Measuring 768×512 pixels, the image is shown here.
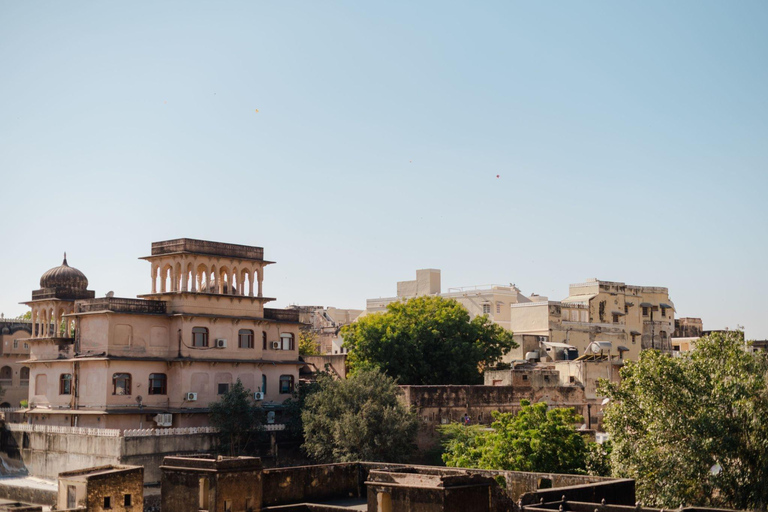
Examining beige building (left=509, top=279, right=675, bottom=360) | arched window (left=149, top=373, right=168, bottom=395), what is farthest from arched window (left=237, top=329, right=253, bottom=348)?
beige building (left=509, top=279, right=675, bottom=360)

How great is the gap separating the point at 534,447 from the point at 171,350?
2013cm

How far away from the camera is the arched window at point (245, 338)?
4706 centimetres

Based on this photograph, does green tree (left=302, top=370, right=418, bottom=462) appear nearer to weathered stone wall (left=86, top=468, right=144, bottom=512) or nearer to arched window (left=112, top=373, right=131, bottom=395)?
arched window (left=112, top=373, right=131, bottom=395)

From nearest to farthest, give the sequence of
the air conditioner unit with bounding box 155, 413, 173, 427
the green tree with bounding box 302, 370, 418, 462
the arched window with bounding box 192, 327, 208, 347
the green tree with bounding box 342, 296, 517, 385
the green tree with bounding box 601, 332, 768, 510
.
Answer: the green tree with bounding box 601, 332, 768, 510, the green tree with bounding box 302, 370, 418, 462, the air conditioner unit with bounding box 155, 413, 173, 427, the arched window with bounding box 192, 327, 208, 347, the green tree with bounding box 342, 296, 517, 385

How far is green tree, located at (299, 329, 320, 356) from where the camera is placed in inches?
2611

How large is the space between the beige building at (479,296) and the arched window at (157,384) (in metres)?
29.3

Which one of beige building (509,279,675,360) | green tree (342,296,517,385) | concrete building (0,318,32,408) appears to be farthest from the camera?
beige building (509,279,675,360)

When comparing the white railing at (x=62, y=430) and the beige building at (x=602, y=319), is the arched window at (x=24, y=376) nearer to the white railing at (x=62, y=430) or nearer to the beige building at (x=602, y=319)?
the white railing at (x=62, y=430)

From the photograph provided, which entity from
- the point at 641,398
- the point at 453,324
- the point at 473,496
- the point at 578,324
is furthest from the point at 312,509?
the point at 578,324

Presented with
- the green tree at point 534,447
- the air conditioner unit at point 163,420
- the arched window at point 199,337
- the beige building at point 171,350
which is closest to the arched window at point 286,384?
the beige building at point 171,350

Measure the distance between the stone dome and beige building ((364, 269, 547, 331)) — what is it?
26.9 meters

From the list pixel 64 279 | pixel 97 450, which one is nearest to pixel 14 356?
pixel 64 279

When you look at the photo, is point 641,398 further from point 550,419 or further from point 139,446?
point 139,446

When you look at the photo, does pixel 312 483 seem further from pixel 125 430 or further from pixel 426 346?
pixel 426 346
